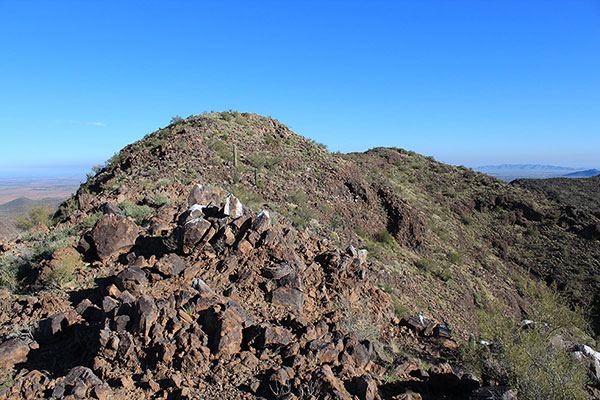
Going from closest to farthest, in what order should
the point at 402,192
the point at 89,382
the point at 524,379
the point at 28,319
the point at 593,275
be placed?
the point at 89,382, the point at 524,379, the point at 28,319, the point at 593,275, the point at 402,192

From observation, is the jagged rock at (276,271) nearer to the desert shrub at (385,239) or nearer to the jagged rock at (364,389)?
the jagged rock at (364,389)

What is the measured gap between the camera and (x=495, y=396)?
4531 mm

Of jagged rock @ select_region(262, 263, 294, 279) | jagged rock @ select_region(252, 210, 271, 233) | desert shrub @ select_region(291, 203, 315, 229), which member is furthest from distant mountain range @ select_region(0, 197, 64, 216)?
jagged rock @ select_region(262, 263, 294, 279)

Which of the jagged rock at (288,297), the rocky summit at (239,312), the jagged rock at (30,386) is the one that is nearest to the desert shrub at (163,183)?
the rocky summit at (239,312)

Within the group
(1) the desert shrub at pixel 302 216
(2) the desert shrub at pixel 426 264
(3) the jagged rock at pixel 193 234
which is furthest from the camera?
(2) the desert shrub at pixel 426 264

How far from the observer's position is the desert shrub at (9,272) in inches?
264

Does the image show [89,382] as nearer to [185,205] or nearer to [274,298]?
[274,298]

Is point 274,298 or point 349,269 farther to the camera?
point 349,269

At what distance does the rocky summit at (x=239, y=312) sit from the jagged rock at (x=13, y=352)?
0.07 ft

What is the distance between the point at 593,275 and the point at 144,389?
822 inches

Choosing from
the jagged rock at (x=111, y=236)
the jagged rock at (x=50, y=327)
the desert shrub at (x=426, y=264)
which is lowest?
the desert shrub at (x=426, y=264)

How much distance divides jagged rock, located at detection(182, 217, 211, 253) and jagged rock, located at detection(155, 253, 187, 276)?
362mm

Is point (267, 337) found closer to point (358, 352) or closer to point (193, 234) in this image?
point (358, 352)

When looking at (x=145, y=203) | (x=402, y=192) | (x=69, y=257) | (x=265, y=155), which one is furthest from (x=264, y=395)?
(x=402, y=192)
